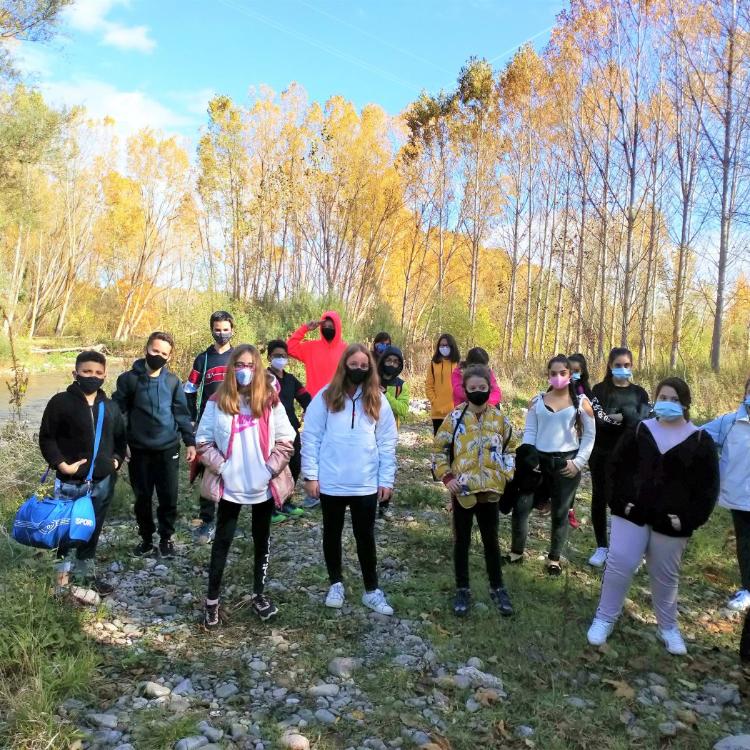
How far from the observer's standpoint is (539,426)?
484 centimetres

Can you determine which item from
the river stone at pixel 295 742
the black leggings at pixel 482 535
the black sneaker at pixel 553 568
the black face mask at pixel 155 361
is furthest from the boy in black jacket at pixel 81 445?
the black sneaker at pixel 553 568

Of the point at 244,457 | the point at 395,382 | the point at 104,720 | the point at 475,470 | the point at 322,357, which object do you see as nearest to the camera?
the point at 104,720

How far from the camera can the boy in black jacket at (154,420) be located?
469 centimetres

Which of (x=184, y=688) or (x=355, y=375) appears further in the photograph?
(x=355, y=375)

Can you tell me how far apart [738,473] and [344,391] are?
9.32 feet

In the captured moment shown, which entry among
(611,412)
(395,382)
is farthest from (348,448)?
(395,382)

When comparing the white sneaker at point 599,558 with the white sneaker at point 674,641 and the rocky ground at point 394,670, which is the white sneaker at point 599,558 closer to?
the rocky ground at point 394,670

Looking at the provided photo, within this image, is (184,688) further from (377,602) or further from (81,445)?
(81,445)

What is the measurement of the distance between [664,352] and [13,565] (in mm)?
18666

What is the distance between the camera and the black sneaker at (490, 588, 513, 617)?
13.5 ft

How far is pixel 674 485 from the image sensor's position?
3.64m

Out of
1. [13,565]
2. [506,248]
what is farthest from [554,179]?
[13,565]

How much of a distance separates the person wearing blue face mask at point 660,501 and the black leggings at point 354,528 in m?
1.60

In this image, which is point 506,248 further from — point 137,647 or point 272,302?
point 137,647
